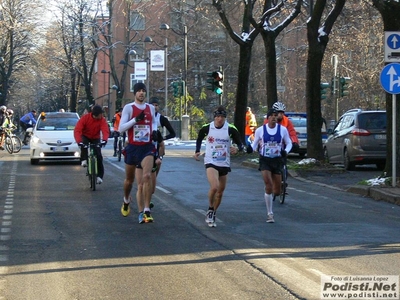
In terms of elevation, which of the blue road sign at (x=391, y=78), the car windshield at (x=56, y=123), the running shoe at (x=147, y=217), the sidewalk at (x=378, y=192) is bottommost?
the sidewalk at (x=378, y=192)

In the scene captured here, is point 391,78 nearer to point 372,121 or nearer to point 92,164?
point 92,164

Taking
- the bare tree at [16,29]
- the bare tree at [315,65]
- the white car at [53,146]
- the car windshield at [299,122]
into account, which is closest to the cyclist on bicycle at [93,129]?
the bare tree at [315,65]

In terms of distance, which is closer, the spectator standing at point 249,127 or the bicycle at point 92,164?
the bicycle at point 92,164

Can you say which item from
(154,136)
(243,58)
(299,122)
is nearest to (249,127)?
(299,122)

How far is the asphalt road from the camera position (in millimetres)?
7785

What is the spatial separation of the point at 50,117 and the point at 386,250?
62.9ft

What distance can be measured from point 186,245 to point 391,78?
8196 millimetres

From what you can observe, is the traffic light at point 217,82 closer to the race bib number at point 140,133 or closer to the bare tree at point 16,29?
the race bib number at point 140,133

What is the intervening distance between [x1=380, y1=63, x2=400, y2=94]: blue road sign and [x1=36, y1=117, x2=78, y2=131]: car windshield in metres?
12.8

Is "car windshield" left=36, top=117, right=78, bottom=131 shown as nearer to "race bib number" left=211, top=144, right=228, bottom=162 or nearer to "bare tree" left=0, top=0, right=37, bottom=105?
"race bib number" left=211, top=144, right=228, bottom=162

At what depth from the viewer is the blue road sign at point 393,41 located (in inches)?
661

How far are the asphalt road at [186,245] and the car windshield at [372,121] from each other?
661 centimetres

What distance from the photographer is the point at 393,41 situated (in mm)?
16875

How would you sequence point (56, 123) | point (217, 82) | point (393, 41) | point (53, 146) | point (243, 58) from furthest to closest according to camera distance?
point (243, 58) < point (217, 82) < point (56, 123) < point (53, 146) < point (393, 41)
